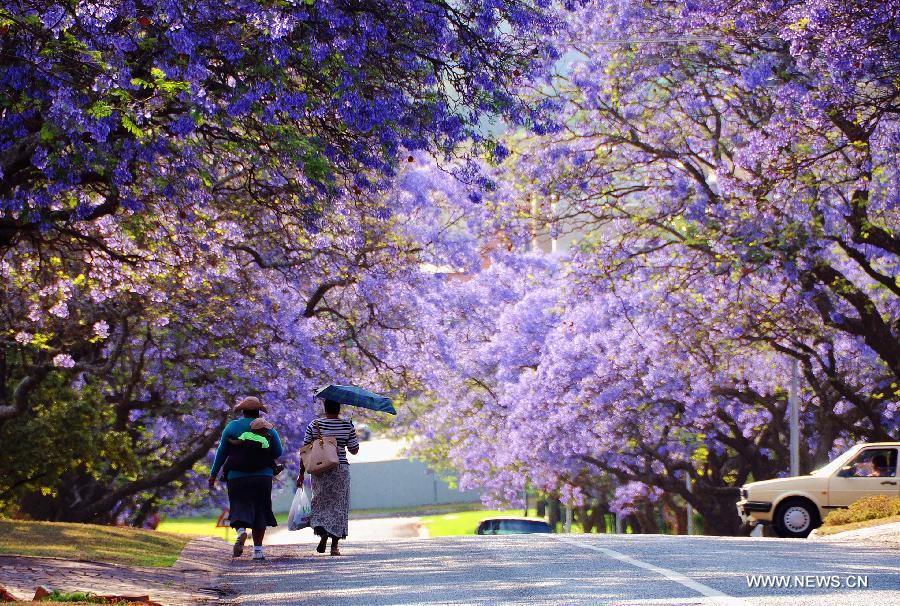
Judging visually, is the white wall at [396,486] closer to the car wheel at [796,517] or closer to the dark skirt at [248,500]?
the car wheel at [796,517]

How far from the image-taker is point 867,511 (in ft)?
69.6

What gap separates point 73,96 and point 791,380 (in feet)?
76.2

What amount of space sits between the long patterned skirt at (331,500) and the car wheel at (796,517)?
10.1 metres

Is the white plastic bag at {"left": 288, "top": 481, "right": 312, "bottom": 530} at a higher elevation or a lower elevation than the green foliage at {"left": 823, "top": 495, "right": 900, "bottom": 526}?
lower

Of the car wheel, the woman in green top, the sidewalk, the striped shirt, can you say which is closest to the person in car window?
the car wheel

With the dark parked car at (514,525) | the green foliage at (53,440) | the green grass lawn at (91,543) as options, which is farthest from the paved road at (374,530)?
the green grass lawn at (91,543)

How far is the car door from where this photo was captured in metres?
22.6

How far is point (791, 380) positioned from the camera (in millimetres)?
31109

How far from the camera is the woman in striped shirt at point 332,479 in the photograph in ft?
49.7

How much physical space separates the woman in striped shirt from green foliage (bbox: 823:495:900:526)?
382 inches

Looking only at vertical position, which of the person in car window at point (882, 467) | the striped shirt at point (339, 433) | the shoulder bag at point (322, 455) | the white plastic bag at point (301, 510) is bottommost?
the white plastic bag at point (301, 510)

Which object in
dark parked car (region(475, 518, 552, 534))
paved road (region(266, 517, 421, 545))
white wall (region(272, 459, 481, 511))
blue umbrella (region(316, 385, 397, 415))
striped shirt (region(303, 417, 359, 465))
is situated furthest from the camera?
white wall (region(272, 459, 481, 511))

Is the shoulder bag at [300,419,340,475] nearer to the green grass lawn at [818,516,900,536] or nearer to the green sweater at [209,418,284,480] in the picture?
the green sweater at [209,418,284,480]

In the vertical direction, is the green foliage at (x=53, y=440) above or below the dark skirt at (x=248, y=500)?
above
